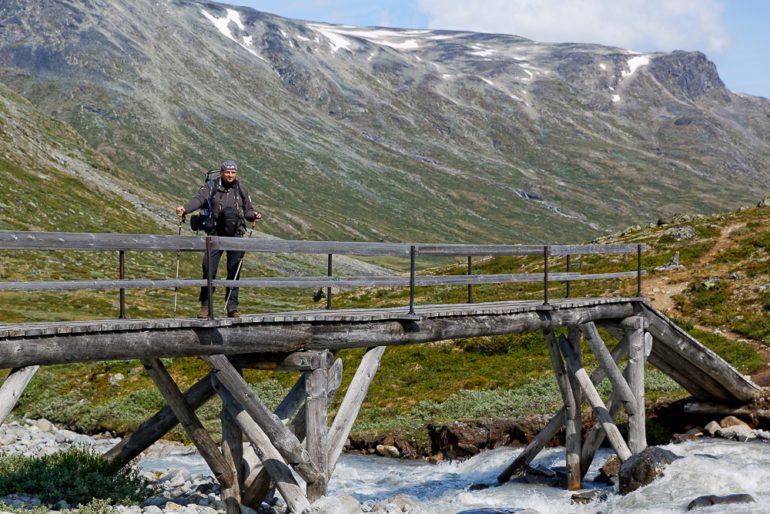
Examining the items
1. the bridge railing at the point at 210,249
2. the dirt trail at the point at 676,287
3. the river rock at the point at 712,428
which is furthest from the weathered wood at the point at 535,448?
the dirt trail at the point at 676,287

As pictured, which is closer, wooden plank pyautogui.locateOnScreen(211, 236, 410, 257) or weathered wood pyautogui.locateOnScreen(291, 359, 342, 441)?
wooden plank pyautogui.locateOnScreen(211, 236, 410, 257)

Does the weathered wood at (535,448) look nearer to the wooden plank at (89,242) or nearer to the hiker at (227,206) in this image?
the hiker at (227,206)

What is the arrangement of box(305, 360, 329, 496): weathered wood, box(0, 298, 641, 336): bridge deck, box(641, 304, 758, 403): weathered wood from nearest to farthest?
box(0, 298, 641, 336): bridge deck, box(305, 360, 329, 496): weathered wood, box(641, 304, 758, 403): weathered wood

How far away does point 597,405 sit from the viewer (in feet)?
70.0

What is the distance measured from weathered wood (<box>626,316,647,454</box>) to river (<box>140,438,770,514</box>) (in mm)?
1142

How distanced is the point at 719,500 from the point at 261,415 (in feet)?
31.0

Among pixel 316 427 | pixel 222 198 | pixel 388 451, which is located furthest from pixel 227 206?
pixel 388 451

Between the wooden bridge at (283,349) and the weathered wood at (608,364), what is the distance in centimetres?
4

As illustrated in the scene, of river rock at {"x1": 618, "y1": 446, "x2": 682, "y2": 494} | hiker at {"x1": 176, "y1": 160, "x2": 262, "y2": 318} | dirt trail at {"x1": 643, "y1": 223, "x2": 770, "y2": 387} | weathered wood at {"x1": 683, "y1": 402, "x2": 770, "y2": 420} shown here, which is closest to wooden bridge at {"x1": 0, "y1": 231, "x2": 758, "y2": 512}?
hiker at {"x1": 176, "y1": 160, "x2": 262, "y2": 318}

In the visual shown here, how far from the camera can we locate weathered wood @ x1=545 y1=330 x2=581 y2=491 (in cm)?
2133

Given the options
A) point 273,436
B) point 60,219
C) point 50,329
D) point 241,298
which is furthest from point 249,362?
point 60,219

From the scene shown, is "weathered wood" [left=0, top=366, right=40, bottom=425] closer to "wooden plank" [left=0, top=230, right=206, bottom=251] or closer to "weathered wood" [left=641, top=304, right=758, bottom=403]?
"wooden plank" [left=0, top=230, right=206, bottom=251]

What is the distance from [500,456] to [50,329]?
15.3m

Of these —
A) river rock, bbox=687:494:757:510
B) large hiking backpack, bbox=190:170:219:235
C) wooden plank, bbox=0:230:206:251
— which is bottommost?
river rock, bbox=687:494:757:510
